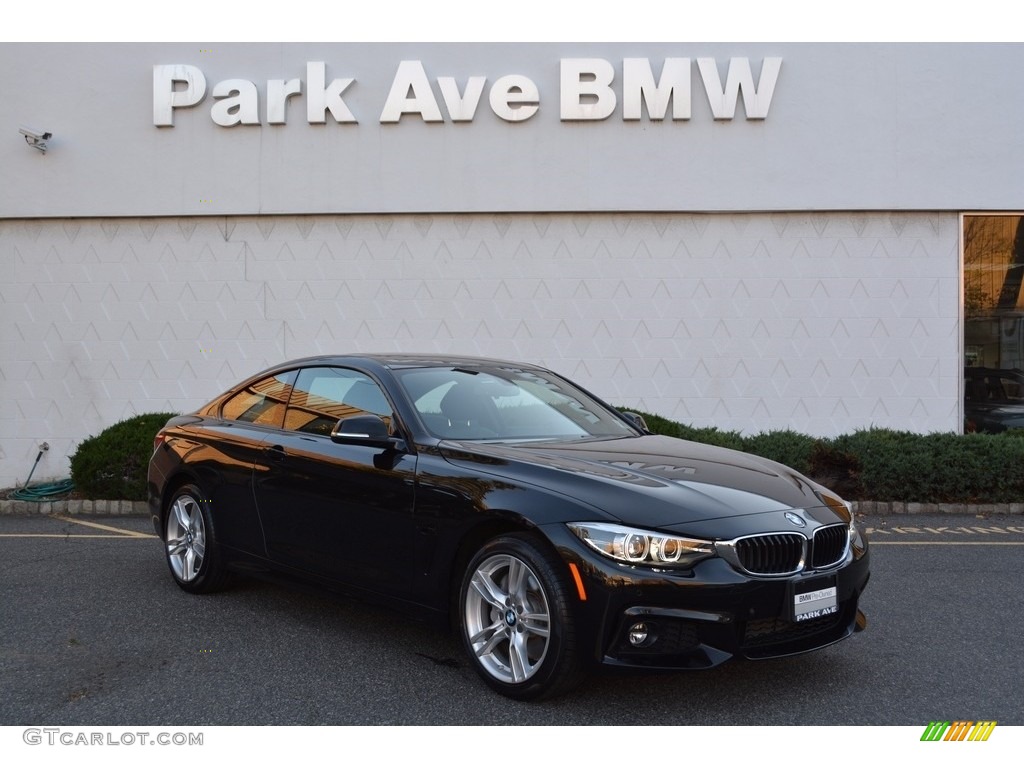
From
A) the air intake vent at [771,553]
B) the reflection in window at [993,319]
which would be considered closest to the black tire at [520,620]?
the air intake vent at [771,553]

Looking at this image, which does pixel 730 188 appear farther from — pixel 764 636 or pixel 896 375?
pixel 764 636

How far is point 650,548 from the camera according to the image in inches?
143

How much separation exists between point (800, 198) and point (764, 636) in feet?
28.8

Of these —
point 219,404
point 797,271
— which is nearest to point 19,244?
point 219,404

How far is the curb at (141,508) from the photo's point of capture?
30.4 ft

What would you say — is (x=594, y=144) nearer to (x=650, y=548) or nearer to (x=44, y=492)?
(x=44, y=492)

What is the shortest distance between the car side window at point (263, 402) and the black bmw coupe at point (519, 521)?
18mm

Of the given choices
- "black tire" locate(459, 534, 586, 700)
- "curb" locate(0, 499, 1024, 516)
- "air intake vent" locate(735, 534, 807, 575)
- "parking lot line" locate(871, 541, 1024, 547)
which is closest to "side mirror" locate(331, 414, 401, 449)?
"black tire" locate(459, 534, 586, 700)

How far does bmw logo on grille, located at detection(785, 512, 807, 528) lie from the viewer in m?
3.92

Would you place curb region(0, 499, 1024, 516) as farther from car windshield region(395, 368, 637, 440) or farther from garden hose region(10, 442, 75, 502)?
car windshield region(395, 368, 637, 440)

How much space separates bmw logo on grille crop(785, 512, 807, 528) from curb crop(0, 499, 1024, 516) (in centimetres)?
564

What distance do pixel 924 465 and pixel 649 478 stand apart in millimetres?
→ 6325

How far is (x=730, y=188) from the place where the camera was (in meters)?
11.5

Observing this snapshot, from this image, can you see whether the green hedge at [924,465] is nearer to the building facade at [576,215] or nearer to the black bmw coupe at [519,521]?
the building facade at [576,215]
